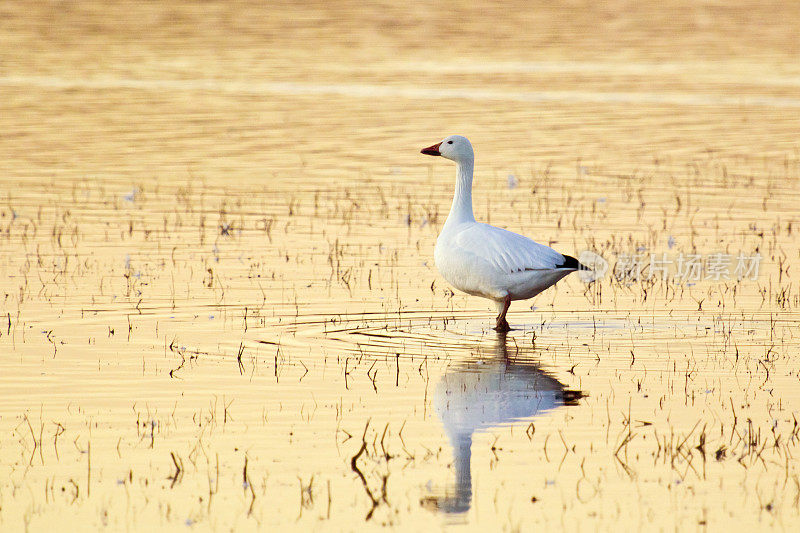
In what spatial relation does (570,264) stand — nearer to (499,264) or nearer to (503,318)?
(499,264)

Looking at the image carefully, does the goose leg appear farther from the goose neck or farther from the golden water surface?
the goose neck

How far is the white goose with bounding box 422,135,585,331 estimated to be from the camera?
11586 millimetres

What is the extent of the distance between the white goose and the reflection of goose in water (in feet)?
3.60

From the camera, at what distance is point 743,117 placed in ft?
94.9

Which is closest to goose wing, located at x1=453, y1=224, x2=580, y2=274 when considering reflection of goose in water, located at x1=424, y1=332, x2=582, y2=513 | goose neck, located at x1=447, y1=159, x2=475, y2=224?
goose neck, located at x1=447, y1=159, x2=475, y2=224

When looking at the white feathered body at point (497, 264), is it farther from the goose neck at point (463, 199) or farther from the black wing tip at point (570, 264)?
the goose neck at point (463, 199)

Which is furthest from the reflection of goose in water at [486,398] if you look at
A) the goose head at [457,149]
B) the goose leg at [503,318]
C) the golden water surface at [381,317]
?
the goose head at [457,149]

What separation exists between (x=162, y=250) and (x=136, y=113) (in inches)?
545

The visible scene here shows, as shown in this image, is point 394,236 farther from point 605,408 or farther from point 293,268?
point 605,408

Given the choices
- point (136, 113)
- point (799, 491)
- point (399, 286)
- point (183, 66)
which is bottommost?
point (799, 491)

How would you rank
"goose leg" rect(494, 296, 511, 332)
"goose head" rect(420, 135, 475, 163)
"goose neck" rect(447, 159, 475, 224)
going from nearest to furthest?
"goose leg" rect(494, 296, 511, 332), "goose neck" rect(447, 159, 475, 224), "goose head" rect(420, 135, 475, 163)

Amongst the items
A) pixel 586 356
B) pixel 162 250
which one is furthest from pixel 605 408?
pixel 162 250

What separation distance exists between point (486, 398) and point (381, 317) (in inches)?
123

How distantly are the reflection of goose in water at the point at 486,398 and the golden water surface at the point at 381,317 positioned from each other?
0.10 ft
